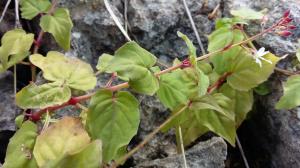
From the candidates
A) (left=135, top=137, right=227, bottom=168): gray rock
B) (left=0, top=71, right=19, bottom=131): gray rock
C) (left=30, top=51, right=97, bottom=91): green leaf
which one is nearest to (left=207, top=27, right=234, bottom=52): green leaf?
(left=135, top=137, right=227, bottom=168): gray rock

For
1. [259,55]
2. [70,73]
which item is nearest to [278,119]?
[259,55]

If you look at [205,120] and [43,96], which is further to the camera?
[205,120]

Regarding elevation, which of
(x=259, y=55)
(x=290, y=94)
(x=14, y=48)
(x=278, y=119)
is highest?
(x=14, y=48)

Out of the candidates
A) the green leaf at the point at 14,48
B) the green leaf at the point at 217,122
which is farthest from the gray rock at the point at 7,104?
the green leaf at the point at 217,122

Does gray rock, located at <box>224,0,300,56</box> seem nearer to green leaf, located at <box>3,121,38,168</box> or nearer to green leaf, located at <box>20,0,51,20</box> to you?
green leaf, located at <box>20,0,51,20</box>

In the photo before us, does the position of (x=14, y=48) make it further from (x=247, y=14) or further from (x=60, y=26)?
(x=247, y=14)

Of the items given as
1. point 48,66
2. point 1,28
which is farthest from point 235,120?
point 1,28

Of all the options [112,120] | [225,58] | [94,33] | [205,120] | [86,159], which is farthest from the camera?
[94,33]
